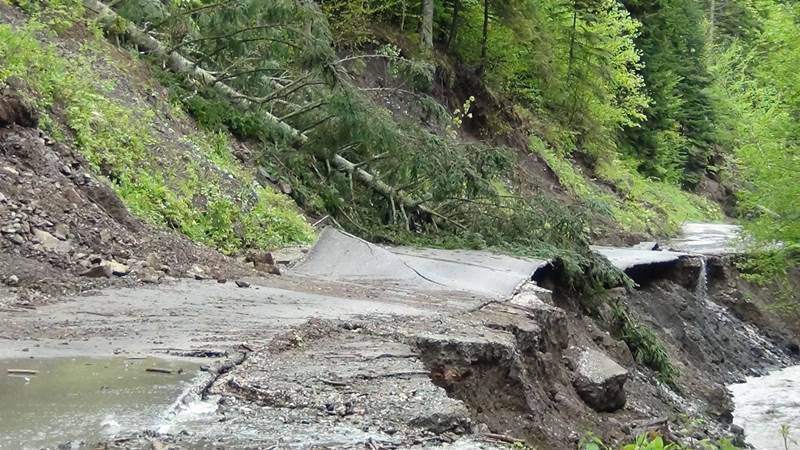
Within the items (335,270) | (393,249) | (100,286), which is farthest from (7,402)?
(393,249)

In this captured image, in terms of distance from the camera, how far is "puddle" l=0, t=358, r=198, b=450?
4.30m

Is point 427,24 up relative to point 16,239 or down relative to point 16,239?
up

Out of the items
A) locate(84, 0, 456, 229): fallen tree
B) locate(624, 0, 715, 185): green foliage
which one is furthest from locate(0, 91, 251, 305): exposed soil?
locate(624, 0, 715, 185): green foliage

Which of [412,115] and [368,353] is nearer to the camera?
[368,353]

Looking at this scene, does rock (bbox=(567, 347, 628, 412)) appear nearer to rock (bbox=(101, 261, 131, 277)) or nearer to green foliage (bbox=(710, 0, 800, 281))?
rock (bbox=(101, 261, 131, 277))

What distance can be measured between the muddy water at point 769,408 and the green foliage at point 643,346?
1363 mm

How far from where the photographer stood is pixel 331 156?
15.0 metres

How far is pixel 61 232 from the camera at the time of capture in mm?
8242

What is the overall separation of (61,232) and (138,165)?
3113 mm

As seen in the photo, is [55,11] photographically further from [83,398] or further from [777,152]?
[777,152]

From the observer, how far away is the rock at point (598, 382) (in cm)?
940

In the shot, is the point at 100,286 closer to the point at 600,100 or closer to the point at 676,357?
the point at 676,357

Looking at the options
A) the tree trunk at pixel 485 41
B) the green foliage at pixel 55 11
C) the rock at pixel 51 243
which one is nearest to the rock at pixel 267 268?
the rock at pixel 51 243

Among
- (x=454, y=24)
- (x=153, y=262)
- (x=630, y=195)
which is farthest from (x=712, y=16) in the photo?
(x=153, y=262)
